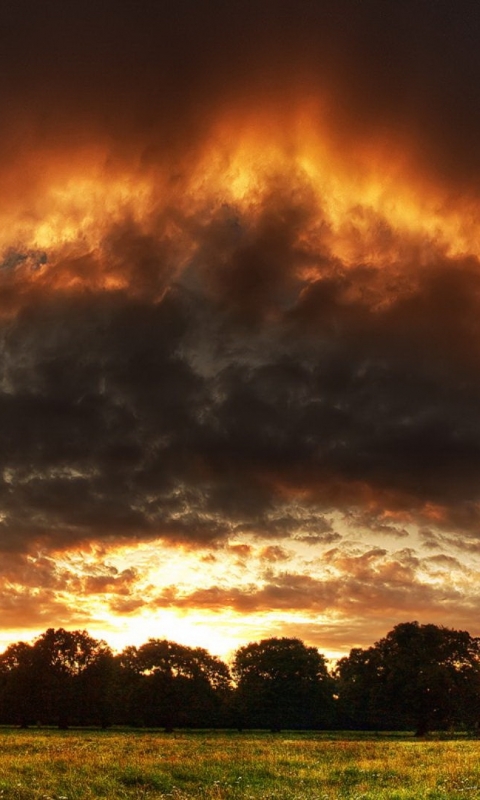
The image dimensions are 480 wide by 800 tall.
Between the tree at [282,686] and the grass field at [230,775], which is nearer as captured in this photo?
the grass field at [230,775]

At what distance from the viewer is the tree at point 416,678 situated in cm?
8912

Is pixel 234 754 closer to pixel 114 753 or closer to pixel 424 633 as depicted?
pixel 114 753

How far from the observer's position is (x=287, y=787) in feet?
77.3

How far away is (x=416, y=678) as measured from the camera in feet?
302

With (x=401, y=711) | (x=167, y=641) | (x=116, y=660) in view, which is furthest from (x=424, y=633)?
(x=116, y=660)

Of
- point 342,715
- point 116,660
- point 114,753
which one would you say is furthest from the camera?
point 116,660

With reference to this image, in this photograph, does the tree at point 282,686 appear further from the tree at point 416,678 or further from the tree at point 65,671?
the tree at point 65,671

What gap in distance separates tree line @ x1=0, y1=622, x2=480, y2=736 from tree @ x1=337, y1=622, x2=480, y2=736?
149mm

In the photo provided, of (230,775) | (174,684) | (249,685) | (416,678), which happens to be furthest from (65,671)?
(230,775)

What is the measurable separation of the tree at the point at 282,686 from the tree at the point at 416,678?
5382 millimetres

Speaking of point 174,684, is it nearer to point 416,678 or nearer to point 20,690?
point 20,690

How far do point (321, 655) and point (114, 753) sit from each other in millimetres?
91062

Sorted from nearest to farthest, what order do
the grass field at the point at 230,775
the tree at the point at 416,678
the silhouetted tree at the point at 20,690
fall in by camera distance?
the grass field at the point at 230,775 → the tree at the point at 416,678 → the silhouetted tree at the point at 20,690

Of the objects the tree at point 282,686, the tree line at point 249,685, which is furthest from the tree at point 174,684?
the tree at point 282,686
